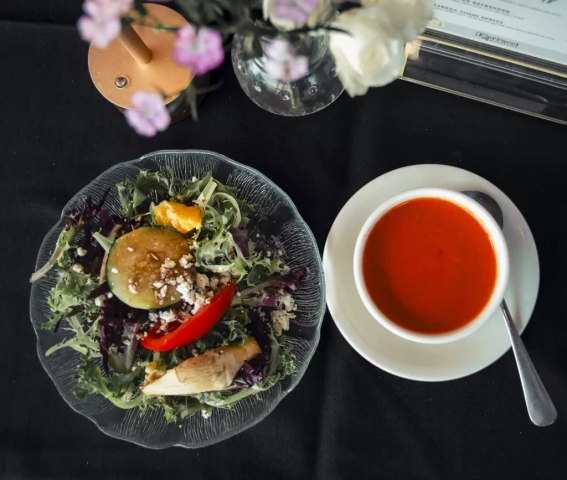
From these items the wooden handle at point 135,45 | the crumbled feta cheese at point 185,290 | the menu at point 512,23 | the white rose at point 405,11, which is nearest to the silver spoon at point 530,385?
the menu at point 512,23

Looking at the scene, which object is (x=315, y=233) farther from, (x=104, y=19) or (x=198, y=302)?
(x=104, y=19)

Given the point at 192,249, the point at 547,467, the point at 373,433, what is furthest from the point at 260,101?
the point at 547,467

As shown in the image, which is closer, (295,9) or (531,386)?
(295,9)

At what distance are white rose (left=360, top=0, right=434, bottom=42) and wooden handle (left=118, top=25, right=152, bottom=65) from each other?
1.14 feet

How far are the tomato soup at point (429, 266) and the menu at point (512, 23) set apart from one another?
23cm

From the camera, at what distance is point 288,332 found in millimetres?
955

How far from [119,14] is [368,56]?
0.81 ft

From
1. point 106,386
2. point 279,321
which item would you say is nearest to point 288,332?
point 279,321

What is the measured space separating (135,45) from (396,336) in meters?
0.58

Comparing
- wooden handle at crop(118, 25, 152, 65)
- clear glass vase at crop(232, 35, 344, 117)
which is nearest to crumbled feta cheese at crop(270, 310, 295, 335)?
clear glass vase at crop(232, 35, 344, 117)

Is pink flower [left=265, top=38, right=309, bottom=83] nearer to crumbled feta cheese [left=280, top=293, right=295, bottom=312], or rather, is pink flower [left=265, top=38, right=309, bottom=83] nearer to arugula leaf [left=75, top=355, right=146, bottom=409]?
crumbled feta cheese [left=280, top=293, right=295, bottom=312]

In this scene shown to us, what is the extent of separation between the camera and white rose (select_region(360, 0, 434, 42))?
0.64 metres

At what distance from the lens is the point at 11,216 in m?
1.02

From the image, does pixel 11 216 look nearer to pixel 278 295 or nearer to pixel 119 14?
pixel 278 295
